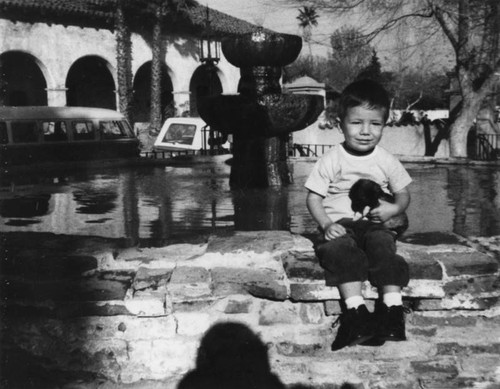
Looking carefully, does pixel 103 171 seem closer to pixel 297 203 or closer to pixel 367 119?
pixel 297 203

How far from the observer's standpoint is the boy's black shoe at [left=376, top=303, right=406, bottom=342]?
235 cm

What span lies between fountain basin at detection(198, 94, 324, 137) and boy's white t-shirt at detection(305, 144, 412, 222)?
3.30 meters

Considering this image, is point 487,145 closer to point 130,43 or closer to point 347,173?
point 130,43

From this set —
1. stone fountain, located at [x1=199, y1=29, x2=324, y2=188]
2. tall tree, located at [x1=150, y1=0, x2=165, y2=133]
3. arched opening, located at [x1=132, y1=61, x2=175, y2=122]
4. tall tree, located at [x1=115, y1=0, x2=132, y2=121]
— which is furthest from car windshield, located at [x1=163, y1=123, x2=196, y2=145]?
stone fountain, located at [x1=199, y1=29, x2=324, y2=188]

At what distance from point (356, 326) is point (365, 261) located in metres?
0.28

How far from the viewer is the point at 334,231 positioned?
250 cm

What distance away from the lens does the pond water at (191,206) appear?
4.10 m

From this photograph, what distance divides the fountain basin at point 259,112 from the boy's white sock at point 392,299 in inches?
148

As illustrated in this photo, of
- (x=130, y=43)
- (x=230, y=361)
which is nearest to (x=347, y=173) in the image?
(x=230, y=361)

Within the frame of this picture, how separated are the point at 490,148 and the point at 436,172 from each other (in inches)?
416

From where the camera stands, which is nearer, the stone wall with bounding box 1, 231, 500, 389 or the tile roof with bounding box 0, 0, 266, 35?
the stone wall with bounding box 1, 231, 500, 389

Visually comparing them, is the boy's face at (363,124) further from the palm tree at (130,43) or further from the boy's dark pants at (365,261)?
the palm tree at (130,43)

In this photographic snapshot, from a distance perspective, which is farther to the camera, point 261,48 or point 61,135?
point 61,135

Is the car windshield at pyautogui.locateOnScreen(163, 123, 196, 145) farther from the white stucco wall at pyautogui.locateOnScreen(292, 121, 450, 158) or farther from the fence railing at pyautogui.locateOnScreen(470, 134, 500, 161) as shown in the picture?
the fence railing at pyautogui.locateOnScreen(470, 134, 500, 161)
